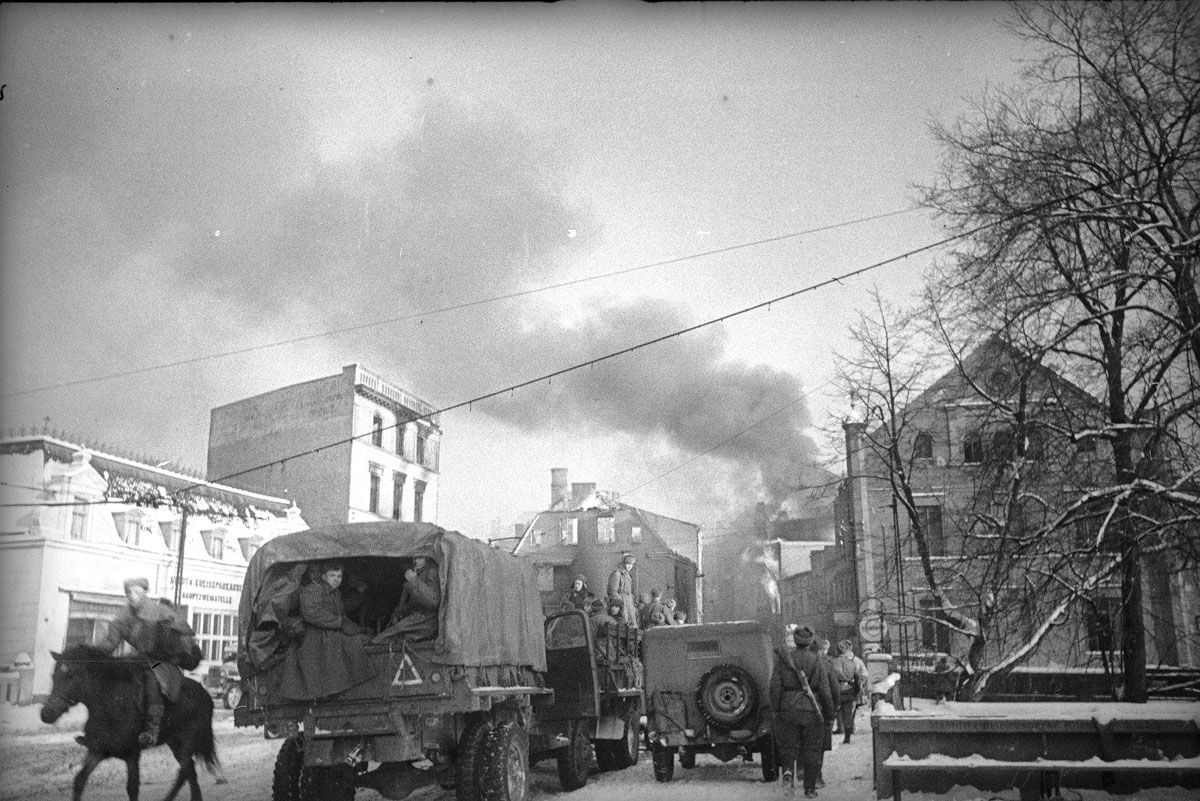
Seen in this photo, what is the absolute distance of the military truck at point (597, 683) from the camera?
513 inches

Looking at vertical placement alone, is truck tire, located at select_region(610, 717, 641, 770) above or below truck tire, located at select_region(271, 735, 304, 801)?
below

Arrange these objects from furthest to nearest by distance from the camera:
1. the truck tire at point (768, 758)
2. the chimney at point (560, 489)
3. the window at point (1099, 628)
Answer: the chimney at point (560, 489)
the window at point (1099, 628)
the truck tire at point (768, 758)

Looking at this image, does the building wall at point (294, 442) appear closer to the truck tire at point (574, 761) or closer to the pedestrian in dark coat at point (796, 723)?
the truck tire at point (574, 761)

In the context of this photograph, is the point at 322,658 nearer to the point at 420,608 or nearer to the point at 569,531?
the point at 420,608

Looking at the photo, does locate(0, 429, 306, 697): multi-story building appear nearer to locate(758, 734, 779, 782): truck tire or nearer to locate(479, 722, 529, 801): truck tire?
locate(479, 722, 529, 801): truck tire

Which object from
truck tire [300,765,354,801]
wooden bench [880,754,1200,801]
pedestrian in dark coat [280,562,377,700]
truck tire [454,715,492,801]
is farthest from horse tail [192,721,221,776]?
wooden bench [880,754,1200,801]

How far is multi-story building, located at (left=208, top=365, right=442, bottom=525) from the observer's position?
2539 centimetres

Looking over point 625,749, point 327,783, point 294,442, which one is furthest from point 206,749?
point 294,442

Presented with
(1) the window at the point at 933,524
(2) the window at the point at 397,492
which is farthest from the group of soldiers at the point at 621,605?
(1) the window at the point at 933,524

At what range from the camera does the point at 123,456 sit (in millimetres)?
18391

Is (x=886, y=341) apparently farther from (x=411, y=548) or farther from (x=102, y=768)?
(x=102, y=768)

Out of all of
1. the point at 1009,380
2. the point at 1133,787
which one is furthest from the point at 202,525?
the point at 1133,787

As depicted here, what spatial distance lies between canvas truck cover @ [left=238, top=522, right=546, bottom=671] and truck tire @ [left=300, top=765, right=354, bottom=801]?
1.27 metres

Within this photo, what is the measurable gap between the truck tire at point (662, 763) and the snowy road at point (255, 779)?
0.18 metres
